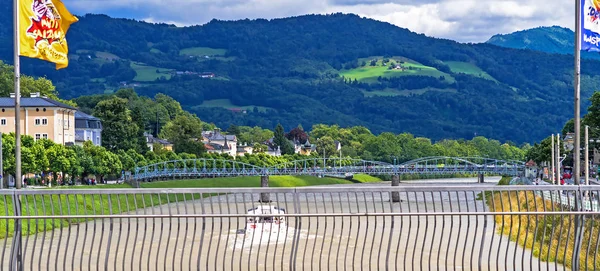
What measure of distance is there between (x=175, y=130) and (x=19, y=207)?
159 m

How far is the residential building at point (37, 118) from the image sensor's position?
123 m

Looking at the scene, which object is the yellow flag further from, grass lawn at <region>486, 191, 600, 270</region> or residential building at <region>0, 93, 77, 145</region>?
residential building at <region>0, 93, 77, 145</region>

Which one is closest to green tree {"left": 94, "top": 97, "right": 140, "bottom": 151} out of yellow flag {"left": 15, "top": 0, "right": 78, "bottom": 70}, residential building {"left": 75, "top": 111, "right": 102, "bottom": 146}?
residential building {"left": 75, "top": 111, "right": 102, "bottom": 146}

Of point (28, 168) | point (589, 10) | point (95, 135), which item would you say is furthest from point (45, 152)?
point (589, 10)

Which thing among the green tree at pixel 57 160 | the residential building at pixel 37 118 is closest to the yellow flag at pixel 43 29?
the green tree at pixel 57 160

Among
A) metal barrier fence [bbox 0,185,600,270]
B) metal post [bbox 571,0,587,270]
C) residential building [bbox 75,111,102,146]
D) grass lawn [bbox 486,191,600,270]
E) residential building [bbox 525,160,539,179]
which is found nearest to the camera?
metal barrier fence [bbox 0,185,600,270]

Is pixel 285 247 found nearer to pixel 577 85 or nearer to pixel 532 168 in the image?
pixel 577 85

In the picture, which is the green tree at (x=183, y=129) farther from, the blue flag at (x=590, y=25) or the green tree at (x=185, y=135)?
the blue flag at (x=590, y=25)

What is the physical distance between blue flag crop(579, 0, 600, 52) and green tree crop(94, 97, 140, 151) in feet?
398

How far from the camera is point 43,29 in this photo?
18219mm

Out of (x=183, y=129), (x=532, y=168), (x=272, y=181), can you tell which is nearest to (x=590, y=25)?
(x=272, y=181)

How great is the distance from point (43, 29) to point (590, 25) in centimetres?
890

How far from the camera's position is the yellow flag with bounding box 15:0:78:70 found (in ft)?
58.6

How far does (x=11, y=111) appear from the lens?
122562mm
